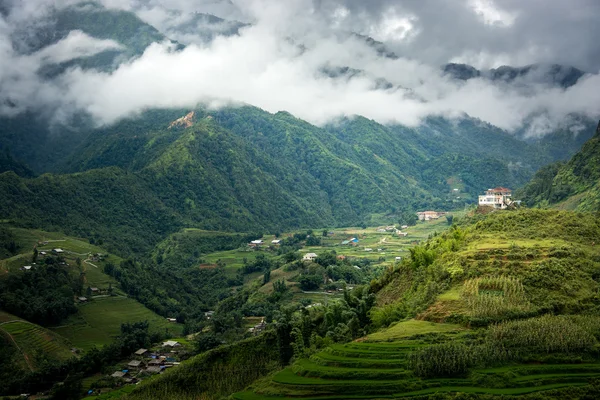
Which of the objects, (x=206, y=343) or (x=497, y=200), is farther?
(x=497, y=200)

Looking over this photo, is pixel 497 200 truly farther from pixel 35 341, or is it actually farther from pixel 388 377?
pixel 35 341

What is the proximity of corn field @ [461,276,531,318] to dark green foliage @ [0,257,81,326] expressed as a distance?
50.2m

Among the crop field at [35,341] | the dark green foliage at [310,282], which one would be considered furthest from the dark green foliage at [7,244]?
the dark green foliage at [310,282]

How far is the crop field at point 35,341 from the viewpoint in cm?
5762

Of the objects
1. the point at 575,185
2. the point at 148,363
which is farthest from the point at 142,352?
the point at 575,185

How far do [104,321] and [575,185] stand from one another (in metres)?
67.8

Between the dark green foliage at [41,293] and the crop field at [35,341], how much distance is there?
3640mm

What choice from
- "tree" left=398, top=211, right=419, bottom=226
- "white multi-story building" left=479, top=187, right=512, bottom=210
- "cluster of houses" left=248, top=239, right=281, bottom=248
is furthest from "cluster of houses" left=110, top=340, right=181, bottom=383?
"tree" left=398, top=211, right=419, bottom=226

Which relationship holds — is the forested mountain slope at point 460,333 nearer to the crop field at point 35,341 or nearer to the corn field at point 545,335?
the corn field at point 545,335

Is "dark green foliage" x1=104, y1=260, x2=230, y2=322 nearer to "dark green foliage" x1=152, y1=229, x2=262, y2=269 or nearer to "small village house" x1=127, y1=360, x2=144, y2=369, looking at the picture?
"dark green foliage" x1=152, y1=229, x2=262, y2=269

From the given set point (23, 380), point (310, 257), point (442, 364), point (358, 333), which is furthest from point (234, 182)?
point (442, 364)

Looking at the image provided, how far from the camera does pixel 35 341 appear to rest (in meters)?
59.6

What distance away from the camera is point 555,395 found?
26.6 meters

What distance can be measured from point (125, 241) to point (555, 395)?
10257 cm
